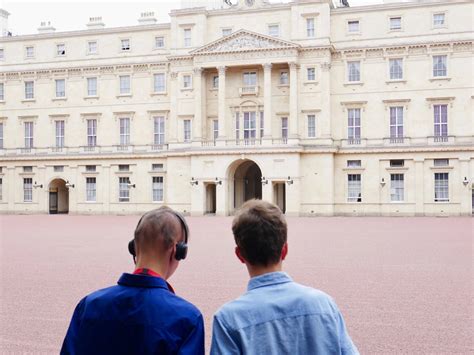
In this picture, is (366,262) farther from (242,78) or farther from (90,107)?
(90,107)

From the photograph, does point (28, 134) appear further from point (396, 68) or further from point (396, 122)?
point (396, 68)

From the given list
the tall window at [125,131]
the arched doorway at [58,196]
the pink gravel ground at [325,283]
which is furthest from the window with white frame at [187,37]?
the pink gravel ground at [325,283]

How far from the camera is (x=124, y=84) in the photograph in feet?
180

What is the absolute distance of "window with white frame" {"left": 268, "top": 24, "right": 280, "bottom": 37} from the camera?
50.3 m

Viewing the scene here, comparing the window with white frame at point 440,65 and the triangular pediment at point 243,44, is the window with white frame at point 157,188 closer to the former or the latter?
the triangular pediment at point 243,44

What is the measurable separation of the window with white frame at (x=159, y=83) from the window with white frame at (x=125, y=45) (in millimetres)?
4034

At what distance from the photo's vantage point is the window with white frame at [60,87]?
2228 inches

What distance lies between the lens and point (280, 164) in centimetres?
4769

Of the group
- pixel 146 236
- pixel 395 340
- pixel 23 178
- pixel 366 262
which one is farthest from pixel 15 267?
pixel 23 178

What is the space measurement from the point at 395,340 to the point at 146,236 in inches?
219

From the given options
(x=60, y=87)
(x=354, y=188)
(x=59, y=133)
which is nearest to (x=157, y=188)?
(x=59, y=133)

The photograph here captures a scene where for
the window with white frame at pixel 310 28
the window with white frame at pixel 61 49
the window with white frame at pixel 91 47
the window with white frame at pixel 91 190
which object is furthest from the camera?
the window with white frame at pixel 61 49

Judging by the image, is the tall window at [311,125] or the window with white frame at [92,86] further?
the window with white frame at [92,86]

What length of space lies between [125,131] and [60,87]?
8.39m
